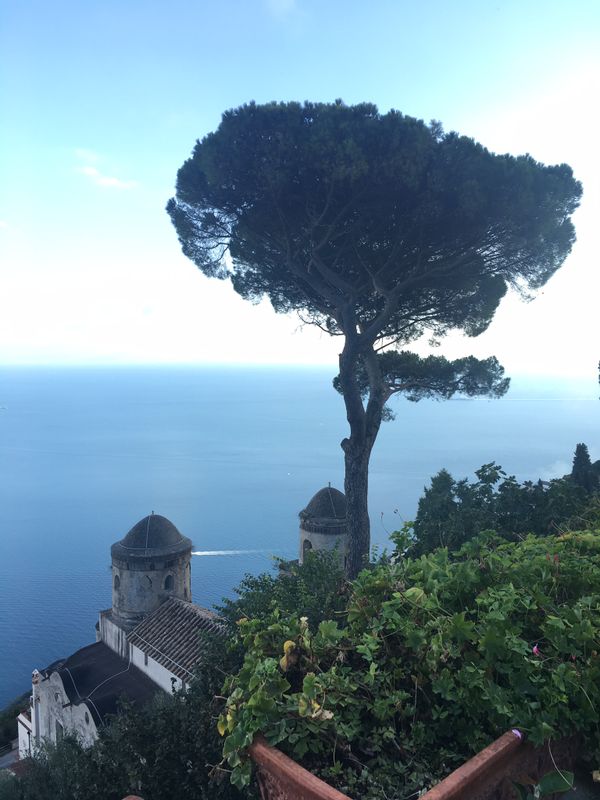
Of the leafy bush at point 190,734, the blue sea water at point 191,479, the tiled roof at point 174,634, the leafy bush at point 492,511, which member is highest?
the leafy bush at point 492,511

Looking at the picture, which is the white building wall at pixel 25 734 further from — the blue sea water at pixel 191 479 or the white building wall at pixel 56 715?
the blue sea water at pixel 191 479

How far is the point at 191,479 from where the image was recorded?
7862 cm

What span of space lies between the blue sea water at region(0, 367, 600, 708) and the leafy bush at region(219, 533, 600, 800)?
13.7 ft

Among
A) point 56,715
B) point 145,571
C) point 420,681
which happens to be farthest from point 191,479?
point 420,681

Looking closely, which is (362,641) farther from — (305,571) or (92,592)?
(92,592)

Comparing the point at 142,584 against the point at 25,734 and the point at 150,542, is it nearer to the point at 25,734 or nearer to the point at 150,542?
the point at 150,542

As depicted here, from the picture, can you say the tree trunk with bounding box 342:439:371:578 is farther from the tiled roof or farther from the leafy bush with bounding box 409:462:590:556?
the tiled roof

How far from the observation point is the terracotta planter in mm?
2287

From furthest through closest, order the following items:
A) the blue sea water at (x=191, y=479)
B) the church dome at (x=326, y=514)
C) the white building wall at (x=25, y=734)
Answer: the blue sea water at (x=191, y=479)
the white building wall at (x=25, y=734)
the church dome at (x=326, y=514)

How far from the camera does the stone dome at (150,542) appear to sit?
15.2m

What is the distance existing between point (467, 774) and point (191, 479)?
258 ft

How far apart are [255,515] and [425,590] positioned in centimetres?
5945

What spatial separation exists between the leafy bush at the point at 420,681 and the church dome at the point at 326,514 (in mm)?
12484

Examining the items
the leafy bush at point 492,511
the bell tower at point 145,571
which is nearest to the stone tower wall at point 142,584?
the bell tower at point 145,571
